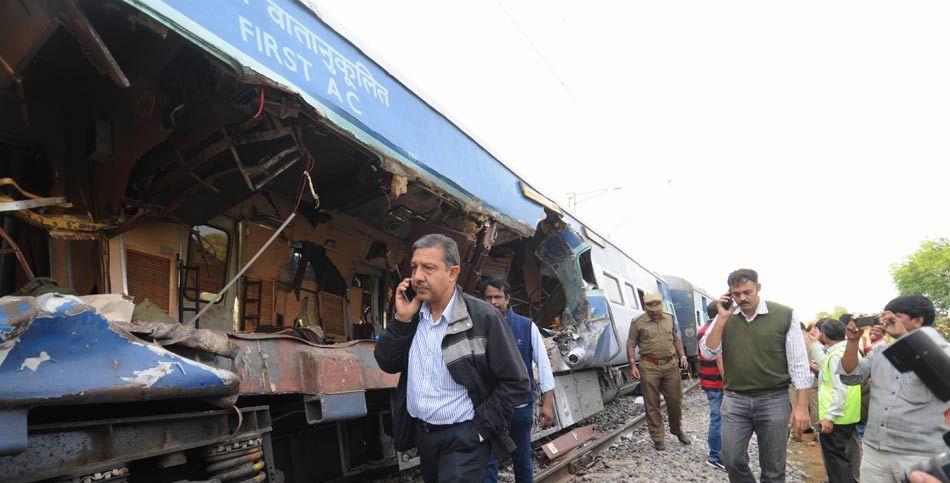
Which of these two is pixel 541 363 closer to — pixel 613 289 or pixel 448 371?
pixel 448 371

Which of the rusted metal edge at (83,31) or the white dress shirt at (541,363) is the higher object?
the rusted metal edge at (83,31)

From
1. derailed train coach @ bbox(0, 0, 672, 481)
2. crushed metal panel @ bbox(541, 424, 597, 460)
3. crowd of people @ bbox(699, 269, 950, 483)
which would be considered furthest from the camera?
crushed metal panel @ bbox(541, 424, 597, 460)

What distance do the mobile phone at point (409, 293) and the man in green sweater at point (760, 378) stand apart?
8.21ft

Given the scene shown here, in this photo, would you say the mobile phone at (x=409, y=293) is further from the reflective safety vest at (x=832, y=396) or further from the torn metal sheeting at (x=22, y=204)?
the reflective safety vest at (x=832, y=396)

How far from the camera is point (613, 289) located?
1011 cm

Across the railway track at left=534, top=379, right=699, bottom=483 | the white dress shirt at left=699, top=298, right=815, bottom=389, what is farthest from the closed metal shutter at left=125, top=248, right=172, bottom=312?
the white dress shirt at left=699, top=298, right=815, bottom=389

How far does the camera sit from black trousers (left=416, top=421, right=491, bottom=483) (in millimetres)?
2311

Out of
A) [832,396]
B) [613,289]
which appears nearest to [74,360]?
[832,396]

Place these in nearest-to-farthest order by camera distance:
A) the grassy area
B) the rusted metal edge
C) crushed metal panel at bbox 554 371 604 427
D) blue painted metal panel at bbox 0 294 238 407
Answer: blue painted metal panel at bbox 0 294 238 407 < the rusted metal edge < the grassy area < crushed metal panel at bbox 554 371 604 427

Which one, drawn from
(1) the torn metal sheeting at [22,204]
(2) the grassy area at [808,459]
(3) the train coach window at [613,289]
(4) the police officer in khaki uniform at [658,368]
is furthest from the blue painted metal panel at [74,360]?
(3) the train coach window at [613,289]

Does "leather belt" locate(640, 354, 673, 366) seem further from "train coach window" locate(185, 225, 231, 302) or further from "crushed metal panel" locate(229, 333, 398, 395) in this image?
"train coach window" locate(185, 225, 231, 302)

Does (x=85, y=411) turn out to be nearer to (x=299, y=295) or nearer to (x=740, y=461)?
(x=299, y=295)

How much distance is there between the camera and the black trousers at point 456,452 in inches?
91.0

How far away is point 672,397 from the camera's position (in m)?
7.02
